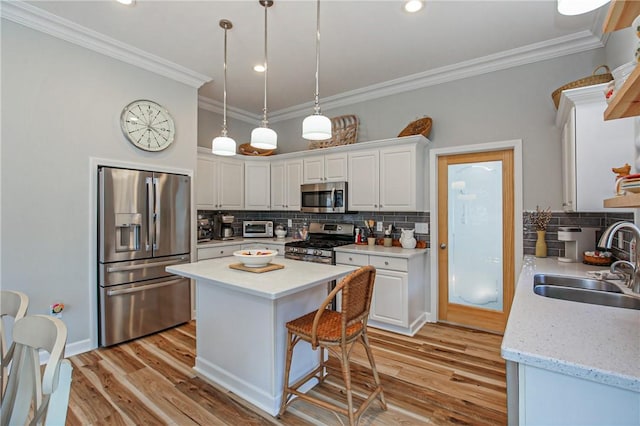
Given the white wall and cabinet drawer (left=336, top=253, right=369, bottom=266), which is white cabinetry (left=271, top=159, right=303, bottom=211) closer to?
cabinet drawer (left=336, top=253, right=369, bottom=266)

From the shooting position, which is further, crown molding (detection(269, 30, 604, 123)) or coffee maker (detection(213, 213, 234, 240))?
coffee maker (detection(213, 213, 234, 240))

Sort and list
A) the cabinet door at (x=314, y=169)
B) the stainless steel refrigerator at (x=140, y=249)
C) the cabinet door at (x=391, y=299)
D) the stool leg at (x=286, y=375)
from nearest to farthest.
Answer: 1. the stool leg at (x=286, y=375)
2. the stainless steel refrigerator at (x=140, y=249)
3. the cabinet door at (x=391, y=299)
4. the cabinet door at (x=314, y=169)

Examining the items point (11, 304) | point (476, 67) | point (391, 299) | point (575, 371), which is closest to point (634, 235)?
point (575, 371)

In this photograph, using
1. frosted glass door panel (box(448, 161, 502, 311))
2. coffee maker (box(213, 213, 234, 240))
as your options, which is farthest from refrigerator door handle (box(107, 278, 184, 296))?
frosted glass door panel (box(448, 161, 502, 311))

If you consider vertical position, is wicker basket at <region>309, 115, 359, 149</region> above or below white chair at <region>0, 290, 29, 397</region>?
above

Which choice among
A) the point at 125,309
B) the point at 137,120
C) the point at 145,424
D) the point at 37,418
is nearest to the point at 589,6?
the point at 37,418

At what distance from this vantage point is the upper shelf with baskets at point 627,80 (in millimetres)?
851

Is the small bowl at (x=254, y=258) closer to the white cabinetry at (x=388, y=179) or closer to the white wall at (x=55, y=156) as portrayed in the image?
the white wall at (x=55, y=156)

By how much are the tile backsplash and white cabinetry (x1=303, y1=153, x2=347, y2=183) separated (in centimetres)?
60

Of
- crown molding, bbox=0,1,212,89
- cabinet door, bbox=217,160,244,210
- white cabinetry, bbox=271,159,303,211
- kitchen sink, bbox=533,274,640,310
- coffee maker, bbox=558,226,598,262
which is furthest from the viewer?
white cabinetry, bbox=271,159,303,211

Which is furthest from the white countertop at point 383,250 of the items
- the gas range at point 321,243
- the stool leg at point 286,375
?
the stool leg at point 286,375

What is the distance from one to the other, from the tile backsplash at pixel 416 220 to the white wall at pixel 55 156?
1.71 m

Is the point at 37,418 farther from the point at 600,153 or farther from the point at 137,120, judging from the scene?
the point at 600,153

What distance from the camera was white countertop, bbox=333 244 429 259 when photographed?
136 inches
